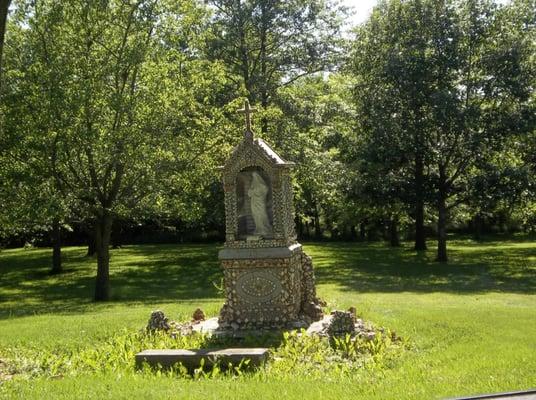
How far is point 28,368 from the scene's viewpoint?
9.06m

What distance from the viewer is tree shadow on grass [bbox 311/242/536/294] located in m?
20.9

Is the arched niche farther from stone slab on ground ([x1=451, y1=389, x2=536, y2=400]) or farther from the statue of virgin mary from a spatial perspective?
stone slab on ground ([x1=451, y1=389, x2=536, y2=400])

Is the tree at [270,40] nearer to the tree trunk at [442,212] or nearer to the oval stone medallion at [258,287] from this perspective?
the tree trunk at [442,212]

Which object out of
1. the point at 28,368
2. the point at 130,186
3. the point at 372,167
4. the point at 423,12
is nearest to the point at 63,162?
the point at 130,186

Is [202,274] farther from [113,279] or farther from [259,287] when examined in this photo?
[259,287]

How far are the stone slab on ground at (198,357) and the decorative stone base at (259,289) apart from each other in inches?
128

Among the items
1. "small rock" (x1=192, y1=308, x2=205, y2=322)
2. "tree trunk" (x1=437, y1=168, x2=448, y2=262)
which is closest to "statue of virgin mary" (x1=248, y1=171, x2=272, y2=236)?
"small rock" (x1=192, y1=308, x2=205, y2=322)

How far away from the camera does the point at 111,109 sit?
1870cm

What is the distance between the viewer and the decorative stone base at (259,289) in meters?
11.9

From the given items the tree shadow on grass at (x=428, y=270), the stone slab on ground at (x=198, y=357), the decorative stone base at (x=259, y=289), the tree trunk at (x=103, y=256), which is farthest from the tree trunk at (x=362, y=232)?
the stone slab on ground at (x=198, y=357)

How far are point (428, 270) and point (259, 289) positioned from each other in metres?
15.0

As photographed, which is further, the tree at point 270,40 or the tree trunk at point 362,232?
the tree trunk at point 362,232

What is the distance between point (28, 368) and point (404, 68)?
21.9 meters

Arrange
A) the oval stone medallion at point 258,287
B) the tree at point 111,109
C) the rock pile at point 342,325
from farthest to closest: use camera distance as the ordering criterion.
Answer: the tree at point 111,109 → the oval stone medallion at point 258,287 → the rock pile at point 342,325
